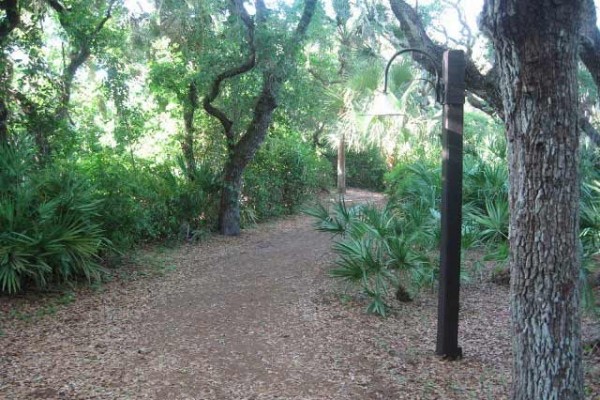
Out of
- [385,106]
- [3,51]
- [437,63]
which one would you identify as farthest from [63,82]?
[385,106]

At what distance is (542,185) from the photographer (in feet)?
10.9

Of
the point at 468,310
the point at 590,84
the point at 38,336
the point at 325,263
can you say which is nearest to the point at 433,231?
the point at 468,310

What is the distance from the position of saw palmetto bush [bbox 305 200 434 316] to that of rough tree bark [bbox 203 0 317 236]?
4580 millimetres

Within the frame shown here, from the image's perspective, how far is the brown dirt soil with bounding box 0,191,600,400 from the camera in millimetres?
4699

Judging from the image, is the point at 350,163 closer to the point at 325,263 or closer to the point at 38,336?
the point at 325,263

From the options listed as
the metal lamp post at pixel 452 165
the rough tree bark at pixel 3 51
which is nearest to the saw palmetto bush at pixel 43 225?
the rough tree bark at pixel 3 51

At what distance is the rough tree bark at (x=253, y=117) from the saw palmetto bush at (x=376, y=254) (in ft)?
15.0

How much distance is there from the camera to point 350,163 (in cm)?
2647

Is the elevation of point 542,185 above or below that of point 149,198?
above

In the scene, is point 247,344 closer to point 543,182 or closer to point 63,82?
point 543,182

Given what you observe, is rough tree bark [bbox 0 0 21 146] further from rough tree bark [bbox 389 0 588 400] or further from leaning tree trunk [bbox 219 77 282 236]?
rough tree bark [bbox 389 0 588 400]

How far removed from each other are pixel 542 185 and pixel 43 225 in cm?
655

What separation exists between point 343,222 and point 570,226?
4.44 m

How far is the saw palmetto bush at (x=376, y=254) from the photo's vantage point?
7008 millimetres
